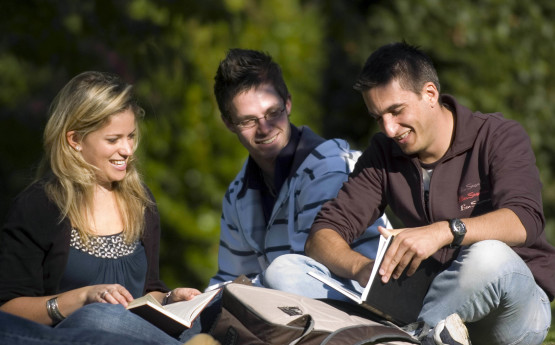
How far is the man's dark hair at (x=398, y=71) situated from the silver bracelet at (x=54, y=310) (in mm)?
1386

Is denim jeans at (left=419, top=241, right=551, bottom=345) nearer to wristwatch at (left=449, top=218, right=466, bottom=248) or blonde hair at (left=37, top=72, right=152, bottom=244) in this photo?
wristwatch at (left=449, top=218, right=466, bottom=248)

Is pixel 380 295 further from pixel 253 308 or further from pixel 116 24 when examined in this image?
pixel 116 24

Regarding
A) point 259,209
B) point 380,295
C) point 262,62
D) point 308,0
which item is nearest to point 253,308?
point 380,295

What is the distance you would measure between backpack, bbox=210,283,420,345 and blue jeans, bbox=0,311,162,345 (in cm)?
37

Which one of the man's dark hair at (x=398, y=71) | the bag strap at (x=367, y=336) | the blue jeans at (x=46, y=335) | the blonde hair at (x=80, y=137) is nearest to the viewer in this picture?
the blue jeans at (x=46, y=335)

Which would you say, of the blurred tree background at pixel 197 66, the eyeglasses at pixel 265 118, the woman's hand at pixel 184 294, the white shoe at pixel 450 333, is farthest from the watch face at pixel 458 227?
the blurred tree background at pixel 197 66

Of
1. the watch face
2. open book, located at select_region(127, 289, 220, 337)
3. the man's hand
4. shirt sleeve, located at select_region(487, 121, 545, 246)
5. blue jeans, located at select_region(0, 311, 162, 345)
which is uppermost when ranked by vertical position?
shirt sleeve, located at select_region(487, 121, 545, 246)

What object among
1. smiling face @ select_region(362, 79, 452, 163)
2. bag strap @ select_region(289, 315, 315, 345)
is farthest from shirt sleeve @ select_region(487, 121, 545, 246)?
bag strap @ select_region(289, 315, 315, 345)

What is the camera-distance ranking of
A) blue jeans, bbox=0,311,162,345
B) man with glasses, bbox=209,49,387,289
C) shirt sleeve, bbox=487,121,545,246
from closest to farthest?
blue jeans, bbox=0,311,162,345 → shirt sleeve, bbox=487,121,545,246 → man with glasses, bbox=209,49,387,289

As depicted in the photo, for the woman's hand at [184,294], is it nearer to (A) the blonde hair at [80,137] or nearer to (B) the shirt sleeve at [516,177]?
(A) the blonde hair at [80,137]

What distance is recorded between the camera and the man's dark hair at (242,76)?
4188mm

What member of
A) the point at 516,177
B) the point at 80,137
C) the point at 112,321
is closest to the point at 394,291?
the point at 516,177

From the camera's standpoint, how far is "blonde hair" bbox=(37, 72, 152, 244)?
3.64m

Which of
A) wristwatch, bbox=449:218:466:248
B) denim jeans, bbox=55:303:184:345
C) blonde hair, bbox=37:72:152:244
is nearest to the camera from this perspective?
denim jeans, bbox=55:303:184:345
